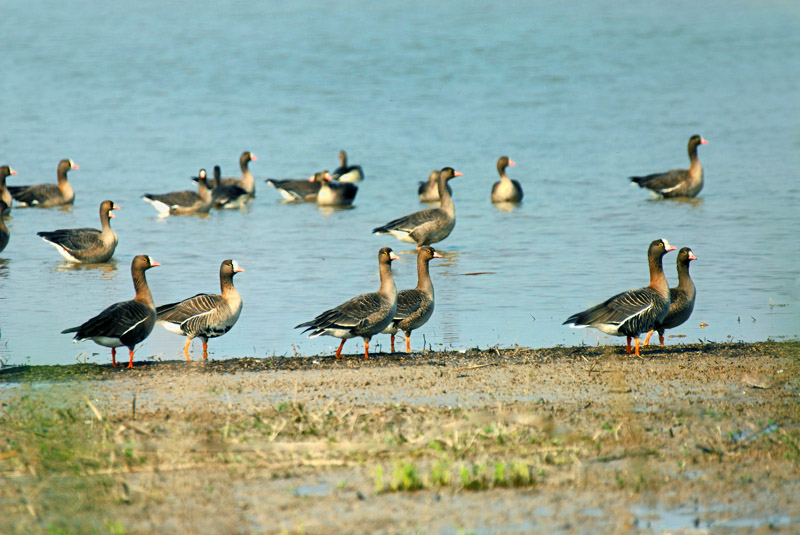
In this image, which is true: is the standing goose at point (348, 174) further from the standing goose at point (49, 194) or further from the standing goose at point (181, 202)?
the standing goose at point (49, 194)

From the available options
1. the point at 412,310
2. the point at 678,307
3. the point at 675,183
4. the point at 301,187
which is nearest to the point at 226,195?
the point at 301,187

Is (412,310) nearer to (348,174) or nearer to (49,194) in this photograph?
(49,194)

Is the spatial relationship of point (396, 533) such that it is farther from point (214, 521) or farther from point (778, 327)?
point (778, 327)

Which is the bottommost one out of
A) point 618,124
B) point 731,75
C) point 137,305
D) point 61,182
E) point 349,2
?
point 137,305

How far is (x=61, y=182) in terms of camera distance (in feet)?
77.7

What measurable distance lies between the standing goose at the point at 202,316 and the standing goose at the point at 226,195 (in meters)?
13.0

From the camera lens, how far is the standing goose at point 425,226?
1817cm

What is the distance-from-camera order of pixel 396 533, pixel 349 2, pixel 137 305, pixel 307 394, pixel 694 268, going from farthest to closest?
pixel 349 2 < pixel 694 268 < pixel 137 305 < pixel 307 394 < pixel 396 533

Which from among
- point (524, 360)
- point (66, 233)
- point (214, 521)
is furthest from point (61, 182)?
point (214, 521)

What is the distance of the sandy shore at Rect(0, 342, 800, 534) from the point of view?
541cm

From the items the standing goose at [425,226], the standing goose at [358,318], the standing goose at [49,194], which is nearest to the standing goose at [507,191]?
the standing goose at [425,226]

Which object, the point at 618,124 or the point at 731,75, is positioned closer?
the point at 618,124

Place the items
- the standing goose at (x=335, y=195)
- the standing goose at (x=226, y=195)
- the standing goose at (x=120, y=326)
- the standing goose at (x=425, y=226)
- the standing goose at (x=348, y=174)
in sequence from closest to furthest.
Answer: the standing goose at (x=120, y=326)
the standing goose at (x=425, y=226)
the standing goose at (x=335, y=195)
the standing goose at (x=226, y=195)
the standing goose at (x=348, y=174)

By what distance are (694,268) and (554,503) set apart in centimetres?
1015
